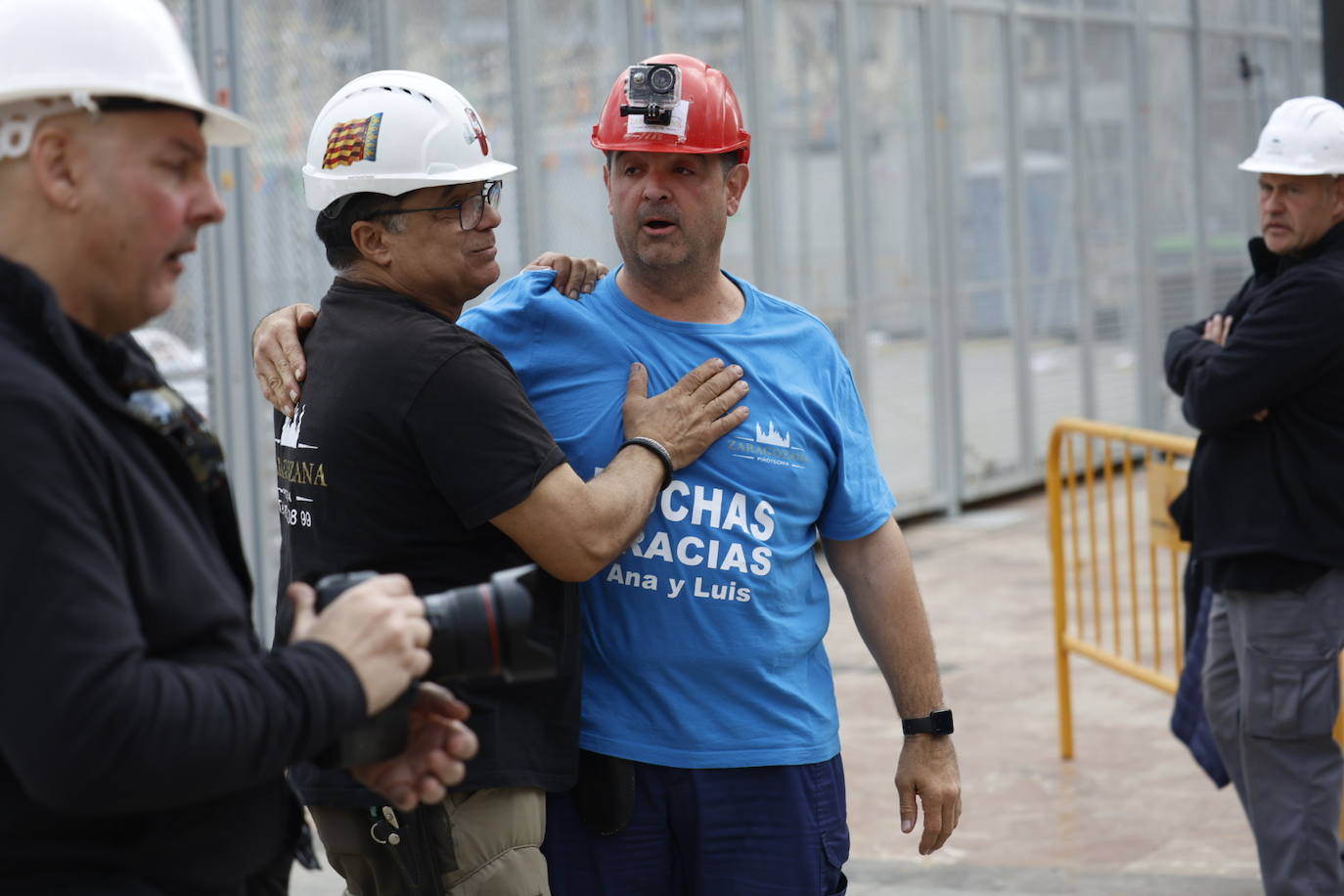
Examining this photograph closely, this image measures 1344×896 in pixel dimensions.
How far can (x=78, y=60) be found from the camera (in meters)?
1.76

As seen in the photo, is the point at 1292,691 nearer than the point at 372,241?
No

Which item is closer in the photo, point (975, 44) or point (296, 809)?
point (296, 809)

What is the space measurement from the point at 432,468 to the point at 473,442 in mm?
76

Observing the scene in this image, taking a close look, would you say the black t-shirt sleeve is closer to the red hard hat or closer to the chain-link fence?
the red hard hat

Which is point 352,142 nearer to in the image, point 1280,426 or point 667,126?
point 667,126

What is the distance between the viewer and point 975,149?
488 inches

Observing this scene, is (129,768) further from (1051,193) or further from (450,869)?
(1051,193)

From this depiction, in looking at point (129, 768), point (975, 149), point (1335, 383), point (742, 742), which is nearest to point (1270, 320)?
point (1335, 383)

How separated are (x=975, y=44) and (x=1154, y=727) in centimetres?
674

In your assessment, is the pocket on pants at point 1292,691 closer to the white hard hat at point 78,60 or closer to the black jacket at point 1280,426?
the black jacket at point 1280,426

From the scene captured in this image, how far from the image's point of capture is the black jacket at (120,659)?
5.31ft

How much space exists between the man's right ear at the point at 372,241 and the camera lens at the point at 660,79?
64 centimetres

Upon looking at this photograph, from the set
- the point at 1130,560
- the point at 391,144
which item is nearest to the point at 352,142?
the point at 391,144

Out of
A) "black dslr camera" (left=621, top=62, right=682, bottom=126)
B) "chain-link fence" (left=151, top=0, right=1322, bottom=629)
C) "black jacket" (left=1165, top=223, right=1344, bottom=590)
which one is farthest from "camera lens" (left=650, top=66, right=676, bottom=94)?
"chain-link fence" (left=151, top=0, right=1322, bottom=629)
